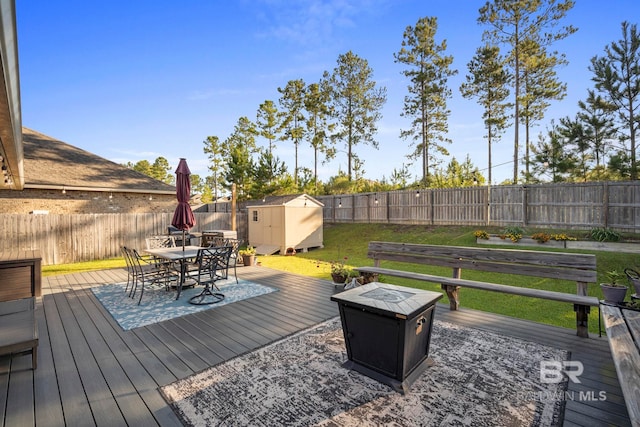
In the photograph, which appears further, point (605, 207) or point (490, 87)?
point (490, 87)

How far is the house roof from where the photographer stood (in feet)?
34.8

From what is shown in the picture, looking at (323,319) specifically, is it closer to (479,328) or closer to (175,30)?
(479,328)

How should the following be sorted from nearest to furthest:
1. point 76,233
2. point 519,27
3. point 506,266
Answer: point 506,266 → point 76,233 → point 519,27

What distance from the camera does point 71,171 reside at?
11586 mm

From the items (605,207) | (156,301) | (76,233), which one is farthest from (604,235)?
(76,233)

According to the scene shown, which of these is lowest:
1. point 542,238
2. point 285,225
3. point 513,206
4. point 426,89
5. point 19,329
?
point 19,329

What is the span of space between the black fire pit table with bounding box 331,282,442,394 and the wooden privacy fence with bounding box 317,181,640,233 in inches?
394

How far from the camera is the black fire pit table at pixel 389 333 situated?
2.31 meters

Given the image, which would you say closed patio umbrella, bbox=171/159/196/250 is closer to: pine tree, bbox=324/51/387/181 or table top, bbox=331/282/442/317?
table top, bbox=331/282/442/317

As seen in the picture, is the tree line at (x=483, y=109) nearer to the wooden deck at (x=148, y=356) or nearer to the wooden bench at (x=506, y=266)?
the wooden bench at (x=506, y=266)

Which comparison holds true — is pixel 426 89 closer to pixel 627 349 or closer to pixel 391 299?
pixel 391 299

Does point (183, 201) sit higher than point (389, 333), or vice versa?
point (183, 201)

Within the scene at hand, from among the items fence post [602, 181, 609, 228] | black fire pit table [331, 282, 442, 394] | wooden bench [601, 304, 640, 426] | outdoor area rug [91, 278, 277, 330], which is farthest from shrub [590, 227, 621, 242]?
outdoor area rug [91, 278, 277, 330]

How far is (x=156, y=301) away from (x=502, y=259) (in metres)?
5.56
